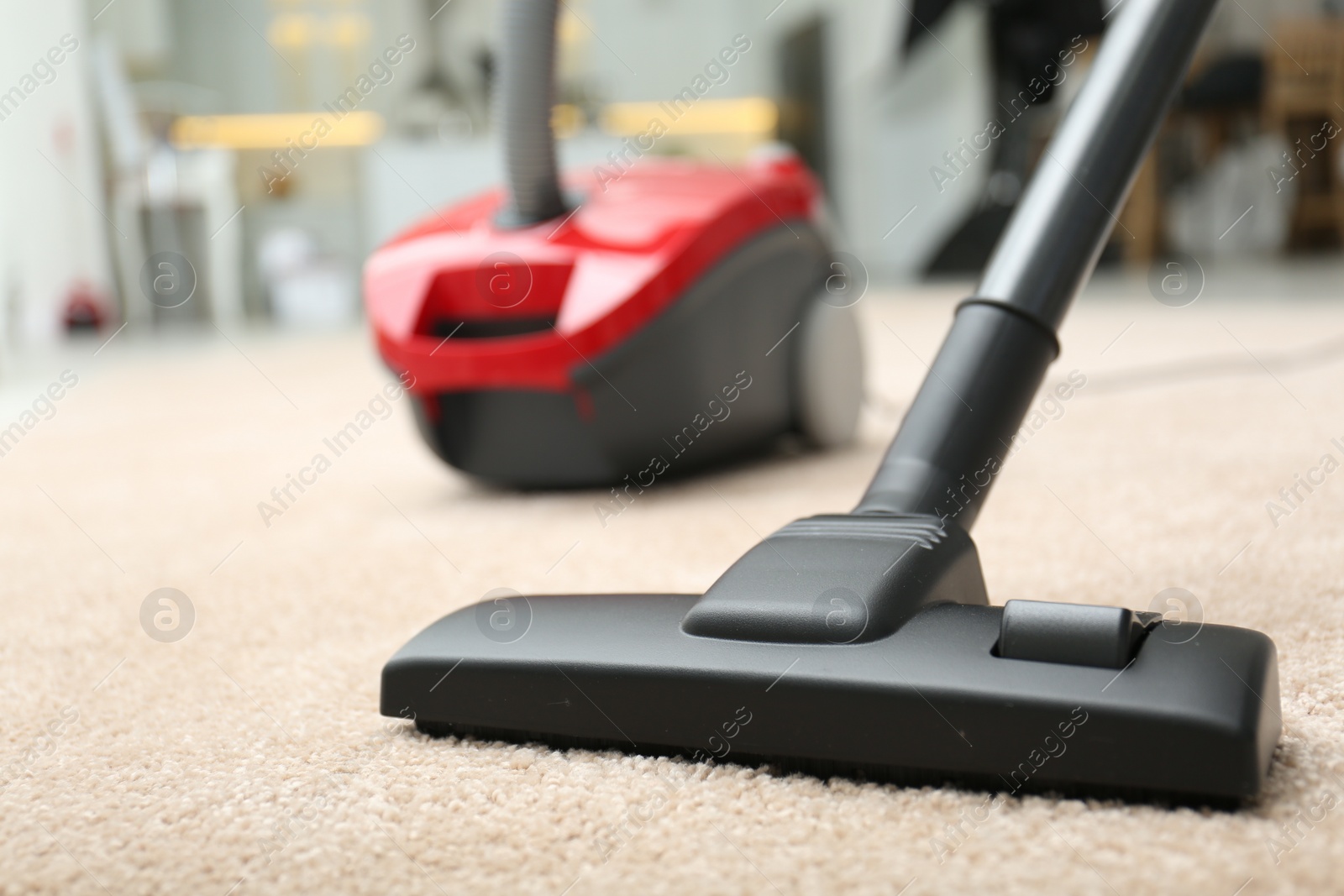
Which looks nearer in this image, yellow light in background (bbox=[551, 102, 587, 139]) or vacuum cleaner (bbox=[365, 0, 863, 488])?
vacuum cleaner (bbox=[365, 0, 863, 488])

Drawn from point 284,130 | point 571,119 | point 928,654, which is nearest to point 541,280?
point 928,654

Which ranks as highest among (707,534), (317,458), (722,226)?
(722,226)

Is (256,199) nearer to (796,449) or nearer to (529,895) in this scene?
(796,449)

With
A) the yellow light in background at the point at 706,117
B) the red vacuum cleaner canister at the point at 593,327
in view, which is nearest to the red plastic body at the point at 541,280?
the red vacuum cleaner canister at the point at 593,327

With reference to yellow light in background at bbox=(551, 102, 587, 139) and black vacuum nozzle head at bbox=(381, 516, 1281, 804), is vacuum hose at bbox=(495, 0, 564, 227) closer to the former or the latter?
black vacuum nozzle head at bbox=(381, 516, 1281, 804)

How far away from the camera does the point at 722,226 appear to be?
38.5 inches

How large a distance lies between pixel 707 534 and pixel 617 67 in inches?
177

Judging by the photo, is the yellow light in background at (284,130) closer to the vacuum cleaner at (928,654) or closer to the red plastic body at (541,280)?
the red plastic body at (541,280)

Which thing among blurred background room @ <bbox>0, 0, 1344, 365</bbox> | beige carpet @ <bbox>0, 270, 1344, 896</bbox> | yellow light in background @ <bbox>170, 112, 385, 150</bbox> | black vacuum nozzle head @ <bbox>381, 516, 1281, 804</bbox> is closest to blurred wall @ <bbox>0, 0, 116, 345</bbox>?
blurred background room @ <bbox>0, 0, 1344, 365</bbox>

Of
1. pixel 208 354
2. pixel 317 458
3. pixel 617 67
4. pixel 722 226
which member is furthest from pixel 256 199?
pixel 722 226

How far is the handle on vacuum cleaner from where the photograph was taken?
0.48 m

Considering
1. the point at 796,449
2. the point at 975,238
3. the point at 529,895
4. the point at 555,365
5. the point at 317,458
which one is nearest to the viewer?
the point at 529,895

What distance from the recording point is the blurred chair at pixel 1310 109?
3998mm

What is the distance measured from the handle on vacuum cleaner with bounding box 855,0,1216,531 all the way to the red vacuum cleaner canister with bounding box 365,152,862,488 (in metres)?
0.42
